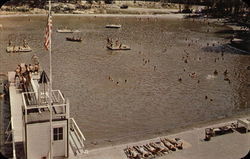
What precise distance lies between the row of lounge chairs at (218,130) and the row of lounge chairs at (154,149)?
7.03ft

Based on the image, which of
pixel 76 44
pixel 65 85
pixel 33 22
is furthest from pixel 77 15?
pixel 65 85

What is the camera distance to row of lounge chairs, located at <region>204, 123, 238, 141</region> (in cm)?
2655

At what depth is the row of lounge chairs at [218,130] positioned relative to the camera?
26.5 meters

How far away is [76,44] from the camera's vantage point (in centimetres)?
7100

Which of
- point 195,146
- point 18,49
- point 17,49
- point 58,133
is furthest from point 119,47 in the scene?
point 58,133

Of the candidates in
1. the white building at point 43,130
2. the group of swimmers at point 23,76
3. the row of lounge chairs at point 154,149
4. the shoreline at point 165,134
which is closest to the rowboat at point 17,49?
the group of swimmers at point 23,76

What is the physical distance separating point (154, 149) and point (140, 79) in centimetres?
2339

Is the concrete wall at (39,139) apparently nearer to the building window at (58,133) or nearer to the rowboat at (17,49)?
the building window at (58,133)

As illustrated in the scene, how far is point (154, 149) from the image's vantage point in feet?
78.8

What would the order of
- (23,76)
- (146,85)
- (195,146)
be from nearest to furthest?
(195,146), (23,76), (146,85)

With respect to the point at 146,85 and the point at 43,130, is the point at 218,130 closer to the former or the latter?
the point at 43,130

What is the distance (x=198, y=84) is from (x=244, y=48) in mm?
29376

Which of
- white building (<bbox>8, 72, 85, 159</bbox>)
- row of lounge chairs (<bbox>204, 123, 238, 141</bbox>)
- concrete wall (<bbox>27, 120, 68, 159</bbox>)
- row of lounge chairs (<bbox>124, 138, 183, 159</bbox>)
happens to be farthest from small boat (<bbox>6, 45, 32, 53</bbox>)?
concrete wall (<bbox>27, 120, 68, 159</bbox>)

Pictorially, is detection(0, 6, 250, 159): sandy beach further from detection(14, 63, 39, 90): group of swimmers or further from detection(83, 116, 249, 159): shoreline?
detection(14, 63, 39, 90): group of swimmers
